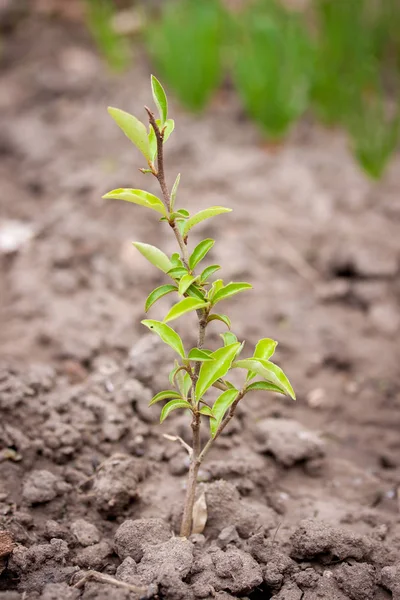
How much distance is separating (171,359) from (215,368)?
655 millimetres

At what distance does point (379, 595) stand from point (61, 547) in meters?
0.65

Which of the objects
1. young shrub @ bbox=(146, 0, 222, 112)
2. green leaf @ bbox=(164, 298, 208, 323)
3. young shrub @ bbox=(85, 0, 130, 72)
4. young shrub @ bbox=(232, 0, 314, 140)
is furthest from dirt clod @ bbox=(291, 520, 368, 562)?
young shrub @ bbox=(85, 0, 130, 72)

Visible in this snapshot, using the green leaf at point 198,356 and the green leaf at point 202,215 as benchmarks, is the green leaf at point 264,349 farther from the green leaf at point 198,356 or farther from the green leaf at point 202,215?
the green leaf at point 202,215

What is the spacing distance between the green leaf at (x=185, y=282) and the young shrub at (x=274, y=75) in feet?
7.05

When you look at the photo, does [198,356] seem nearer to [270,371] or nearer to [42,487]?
[270,371]

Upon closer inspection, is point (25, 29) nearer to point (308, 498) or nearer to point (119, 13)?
point (119, 13)

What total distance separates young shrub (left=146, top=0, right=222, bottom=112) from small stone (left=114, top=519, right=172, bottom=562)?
8.22 ft

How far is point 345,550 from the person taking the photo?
1426 mm

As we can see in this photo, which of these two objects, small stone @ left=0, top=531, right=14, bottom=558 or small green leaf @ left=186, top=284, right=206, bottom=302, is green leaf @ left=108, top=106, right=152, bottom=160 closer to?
small green leaf @ left=186, top=284, right=206, bottom=302

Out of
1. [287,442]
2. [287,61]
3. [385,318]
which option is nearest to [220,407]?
[287,442]

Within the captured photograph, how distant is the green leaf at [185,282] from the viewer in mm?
1184

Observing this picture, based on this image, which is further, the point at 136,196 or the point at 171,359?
the point at 171,359

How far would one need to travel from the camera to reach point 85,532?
1468 millimetres

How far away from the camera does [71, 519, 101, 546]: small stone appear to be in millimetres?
1448
